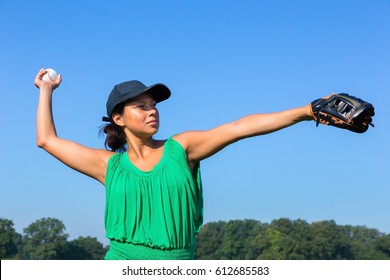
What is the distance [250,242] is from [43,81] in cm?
14103

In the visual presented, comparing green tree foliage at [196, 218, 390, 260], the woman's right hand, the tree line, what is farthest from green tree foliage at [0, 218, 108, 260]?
the woman's right hand

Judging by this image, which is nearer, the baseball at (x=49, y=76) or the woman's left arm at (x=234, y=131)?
the woman's left arm at (x=234, y=131)

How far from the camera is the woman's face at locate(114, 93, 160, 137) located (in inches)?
313

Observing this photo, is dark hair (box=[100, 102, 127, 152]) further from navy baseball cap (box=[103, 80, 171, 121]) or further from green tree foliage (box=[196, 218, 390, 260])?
green tree foliage (box=[196, 218, 390, 260])

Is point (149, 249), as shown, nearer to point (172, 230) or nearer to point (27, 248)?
point (172, 230)

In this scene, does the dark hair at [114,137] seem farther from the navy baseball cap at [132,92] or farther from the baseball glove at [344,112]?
the baseball glove at [344,112]

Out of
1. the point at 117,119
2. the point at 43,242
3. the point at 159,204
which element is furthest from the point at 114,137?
the point at 43,242

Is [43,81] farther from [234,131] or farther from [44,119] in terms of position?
[234,131]

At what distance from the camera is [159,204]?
25.2ft

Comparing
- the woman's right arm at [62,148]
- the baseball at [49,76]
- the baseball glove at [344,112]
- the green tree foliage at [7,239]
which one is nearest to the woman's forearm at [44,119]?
the woman's right arm at [62,148]

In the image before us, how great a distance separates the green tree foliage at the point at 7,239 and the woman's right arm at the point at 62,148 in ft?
407

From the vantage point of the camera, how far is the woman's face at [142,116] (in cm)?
795

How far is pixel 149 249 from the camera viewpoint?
25.3ft
